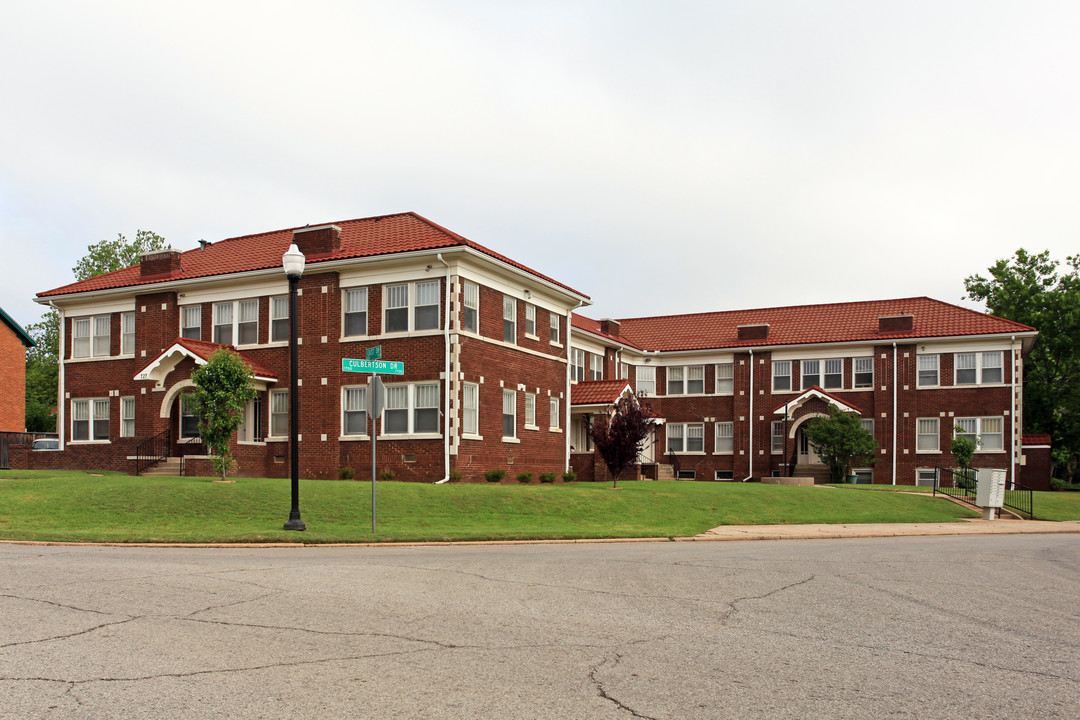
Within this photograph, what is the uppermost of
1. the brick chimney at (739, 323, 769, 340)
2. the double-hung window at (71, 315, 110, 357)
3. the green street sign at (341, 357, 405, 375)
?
the brick chimney at (739, 323, 769, 340)

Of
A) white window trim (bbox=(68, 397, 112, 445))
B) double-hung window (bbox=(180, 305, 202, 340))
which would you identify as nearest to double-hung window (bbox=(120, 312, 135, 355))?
white window trim (bbox=(68, 397, 112, 445))

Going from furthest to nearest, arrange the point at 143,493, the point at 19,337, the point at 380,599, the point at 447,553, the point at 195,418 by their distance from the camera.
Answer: the point at 19,337 → the point at 195,418 → the point at 143,493 → the point at 447,553 → the point at 380,599

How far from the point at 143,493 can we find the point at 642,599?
1548 cm

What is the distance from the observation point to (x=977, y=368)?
45219 millimetres

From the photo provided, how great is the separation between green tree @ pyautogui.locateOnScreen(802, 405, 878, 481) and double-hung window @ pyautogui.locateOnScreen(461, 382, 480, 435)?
65.4 feet

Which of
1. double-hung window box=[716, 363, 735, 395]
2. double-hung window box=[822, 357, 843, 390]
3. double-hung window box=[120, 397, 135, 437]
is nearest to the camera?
double-hung window box=[120, 397, 135, 437]

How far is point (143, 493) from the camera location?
21.9m

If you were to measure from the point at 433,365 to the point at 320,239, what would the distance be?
6.65 m

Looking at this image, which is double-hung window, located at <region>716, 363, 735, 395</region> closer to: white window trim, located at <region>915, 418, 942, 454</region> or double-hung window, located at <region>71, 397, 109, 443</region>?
white window trim, located at <region>915, 418, 942, 454</region>

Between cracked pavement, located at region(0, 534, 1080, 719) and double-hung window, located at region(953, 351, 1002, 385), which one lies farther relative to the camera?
double-hung window, located at region(953, 351, 1002, 385)

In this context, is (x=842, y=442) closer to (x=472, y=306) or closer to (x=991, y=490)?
(x=991, y=490)

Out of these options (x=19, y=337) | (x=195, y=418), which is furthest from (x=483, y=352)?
(x=19, y=337)

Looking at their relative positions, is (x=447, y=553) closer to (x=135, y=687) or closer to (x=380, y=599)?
(x=380, y=599)

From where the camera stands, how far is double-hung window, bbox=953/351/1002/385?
4503 centimetres
